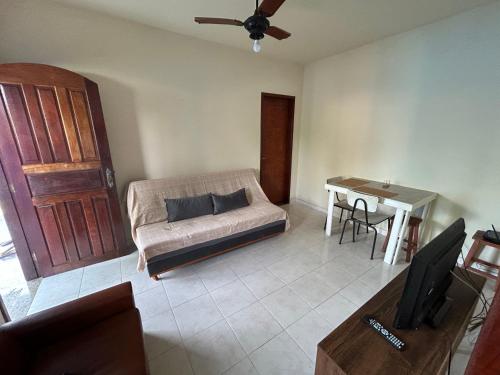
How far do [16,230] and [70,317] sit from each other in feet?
4.85

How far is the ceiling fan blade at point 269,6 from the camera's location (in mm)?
1339

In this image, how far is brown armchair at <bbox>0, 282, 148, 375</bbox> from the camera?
941 millimetres

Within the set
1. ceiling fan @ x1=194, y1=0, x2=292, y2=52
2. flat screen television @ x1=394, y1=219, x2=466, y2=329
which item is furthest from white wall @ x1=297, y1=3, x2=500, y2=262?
ceiling fan @ x1=194, y1=0, x2=292, y2=52

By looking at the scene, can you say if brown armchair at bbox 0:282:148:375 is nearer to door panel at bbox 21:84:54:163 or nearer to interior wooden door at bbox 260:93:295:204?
door panel at bbox 21:84:54:163

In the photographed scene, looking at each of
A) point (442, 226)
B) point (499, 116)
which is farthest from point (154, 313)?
point (499, 116)

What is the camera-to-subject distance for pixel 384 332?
945 millimetres

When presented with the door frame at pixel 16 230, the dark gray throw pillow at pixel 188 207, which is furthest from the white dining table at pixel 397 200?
the door frame at pixel 16 230

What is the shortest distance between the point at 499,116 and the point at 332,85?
6.40ft

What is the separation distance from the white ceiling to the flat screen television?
81.2 inches

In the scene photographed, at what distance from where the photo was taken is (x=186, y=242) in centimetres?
209

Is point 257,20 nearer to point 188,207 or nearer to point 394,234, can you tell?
point 188,207

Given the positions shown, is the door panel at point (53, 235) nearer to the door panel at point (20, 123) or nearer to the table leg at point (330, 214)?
the door panel at point (20, 123)

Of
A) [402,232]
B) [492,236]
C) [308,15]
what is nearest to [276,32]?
[308,15]

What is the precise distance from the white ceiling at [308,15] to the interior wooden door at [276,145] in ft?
3.55
